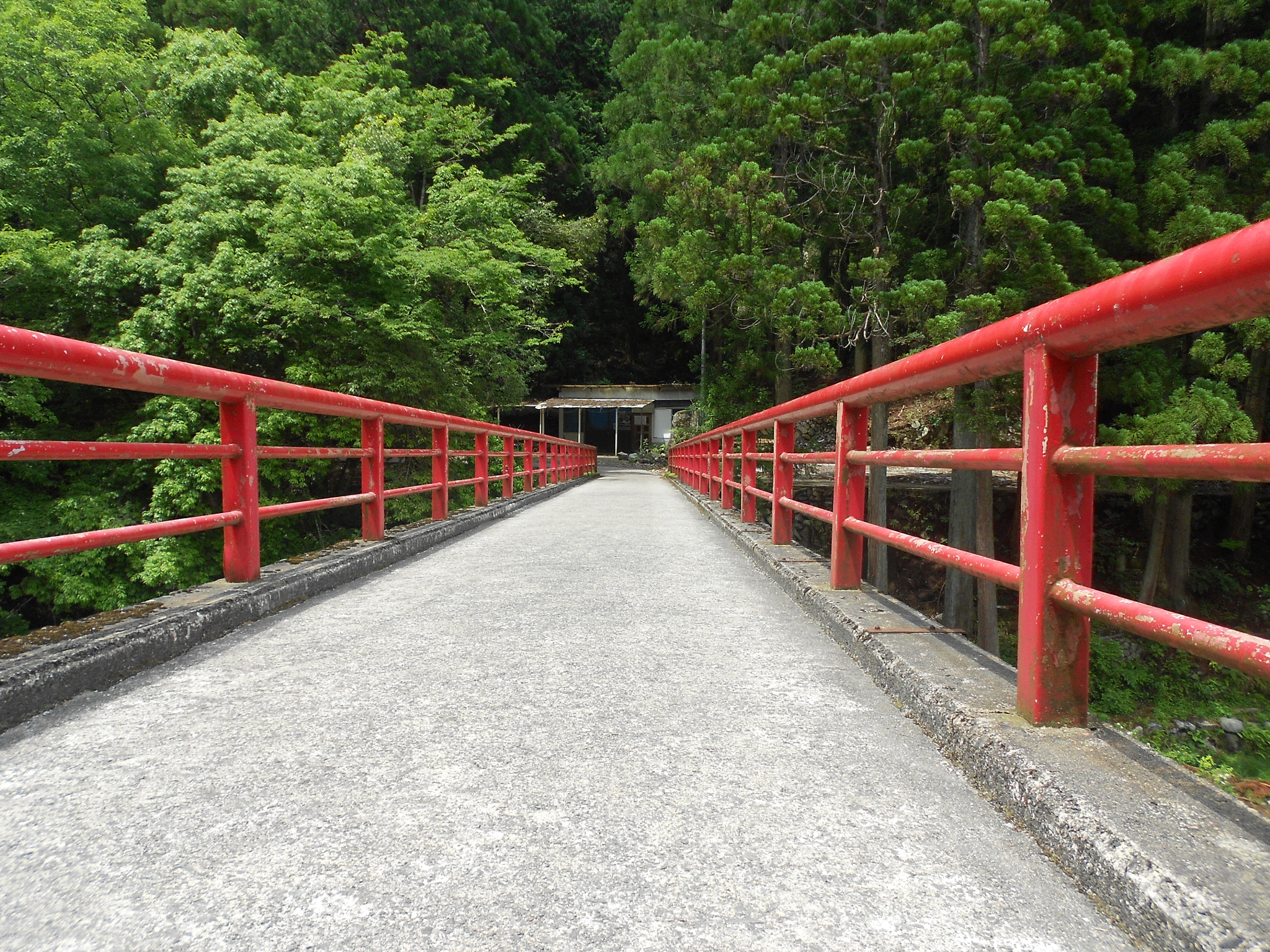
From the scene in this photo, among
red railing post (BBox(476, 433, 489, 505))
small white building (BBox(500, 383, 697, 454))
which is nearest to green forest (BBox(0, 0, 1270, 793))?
red railing post (BBox(476, 433, 489, 505))

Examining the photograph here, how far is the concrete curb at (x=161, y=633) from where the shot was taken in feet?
7.00

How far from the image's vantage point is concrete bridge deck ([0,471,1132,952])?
123 centimetres

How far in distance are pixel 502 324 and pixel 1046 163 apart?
41.9 ft

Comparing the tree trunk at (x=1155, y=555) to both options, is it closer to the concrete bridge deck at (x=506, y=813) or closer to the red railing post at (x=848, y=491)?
the red railing post at (x=848, y=491)

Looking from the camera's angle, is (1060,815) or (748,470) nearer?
(1060,815)

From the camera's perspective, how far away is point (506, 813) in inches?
62.3

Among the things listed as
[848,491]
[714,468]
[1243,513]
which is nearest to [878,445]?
[714,468]

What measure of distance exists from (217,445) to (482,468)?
17.5 ft

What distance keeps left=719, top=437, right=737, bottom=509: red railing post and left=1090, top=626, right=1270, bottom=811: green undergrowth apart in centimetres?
603

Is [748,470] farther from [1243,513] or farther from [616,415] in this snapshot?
[616,415]

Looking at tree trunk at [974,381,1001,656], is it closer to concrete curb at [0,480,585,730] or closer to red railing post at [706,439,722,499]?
red railing post at [706,439,722,499]

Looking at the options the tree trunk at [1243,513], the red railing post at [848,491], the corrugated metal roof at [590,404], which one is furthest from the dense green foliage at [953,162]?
the corrugated metal roof at [590,404]

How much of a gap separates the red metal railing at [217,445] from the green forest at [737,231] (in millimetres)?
8054

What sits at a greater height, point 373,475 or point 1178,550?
point 373,475
